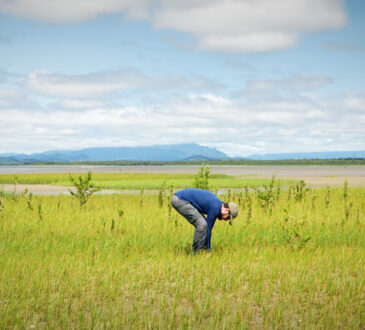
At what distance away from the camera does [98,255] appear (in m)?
8.36

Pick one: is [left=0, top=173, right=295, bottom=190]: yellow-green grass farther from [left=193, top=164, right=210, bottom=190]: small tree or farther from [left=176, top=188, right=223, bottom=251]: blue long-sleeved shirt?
[left=176, top=188, right=223, bottom=251]: blue long-sleeved shirt

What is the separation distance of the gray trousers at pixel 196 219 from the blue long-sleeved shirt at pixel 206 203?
9cm

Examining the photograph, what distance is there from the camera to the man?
782cm

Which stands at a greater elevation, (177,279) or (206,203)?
(206,203)

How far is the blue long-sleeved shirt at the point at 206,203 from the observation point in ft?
25.7

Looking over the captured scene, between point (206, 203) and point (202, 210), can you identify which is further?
Result: point (202, 210)

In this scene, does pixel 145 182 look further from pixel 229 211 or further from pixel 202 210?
pixel 229 211

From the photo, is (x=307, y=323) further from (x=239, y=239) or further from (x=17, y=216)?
(x=17, y=216)

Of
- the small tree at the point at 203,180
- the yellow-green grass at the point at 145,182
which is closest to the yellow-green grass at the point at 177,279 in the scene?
the small tree at the point at 203,180

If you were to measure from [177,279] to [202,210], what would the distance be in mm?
1672

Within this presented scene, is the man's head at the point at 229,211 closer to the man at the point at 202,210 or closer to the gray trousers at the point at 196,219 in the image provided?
the man at the point at 202,210

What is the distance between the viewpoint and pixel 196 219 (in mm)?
8062

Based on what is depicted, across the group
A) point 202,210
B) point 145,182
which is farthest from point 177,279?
point 145,182

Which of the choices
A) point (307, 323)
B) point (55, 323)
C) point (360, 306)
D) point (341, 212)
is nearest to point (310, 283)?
point (360, 306)
